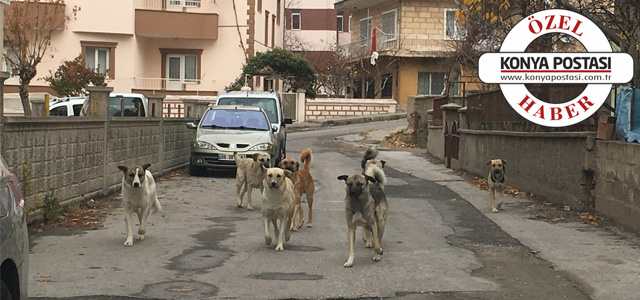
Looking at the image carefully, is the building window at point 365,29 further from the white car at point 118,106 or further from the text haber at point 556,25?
the text haber at point 556,25

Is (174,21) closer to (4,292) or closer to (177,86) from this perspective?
(177,86)

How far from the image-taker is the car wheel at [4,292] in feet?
16.7

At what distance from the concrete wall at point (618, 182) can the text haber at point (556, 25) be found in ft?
5.83

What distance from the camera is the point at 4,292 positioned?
5.17 m

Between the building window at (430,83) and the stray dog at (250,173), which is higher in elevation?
the building window at (430,83)

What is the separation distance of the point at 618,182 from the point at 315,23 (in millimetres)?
55538

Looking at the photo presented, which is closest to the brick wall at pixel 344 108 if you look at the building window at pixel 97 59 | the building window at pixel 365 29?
the building window at pixel 365 29

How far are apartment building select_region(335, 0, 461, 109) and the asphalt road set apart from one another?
1254 inches

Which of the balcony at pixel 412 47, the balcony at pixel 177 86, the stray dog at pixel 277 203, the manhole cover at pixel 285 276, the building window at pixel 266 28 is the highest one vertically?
the building window at pixel 266 28

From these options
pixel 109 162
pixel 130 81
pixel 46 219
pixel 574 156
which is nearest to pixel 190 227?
pixel 46 219

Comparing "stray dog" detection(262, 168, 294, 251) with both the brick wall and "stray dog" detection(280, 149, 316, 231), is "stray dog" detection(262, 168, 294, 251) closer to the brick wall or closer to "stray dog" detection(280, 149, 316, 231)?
"stray dog" detection(280, 149, 316, 231)

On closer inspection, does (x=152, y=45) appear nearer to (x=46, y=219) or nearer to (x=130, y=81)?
(x=130, y=81)

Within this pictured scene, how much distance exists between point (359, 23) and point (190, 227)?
40.3 meters

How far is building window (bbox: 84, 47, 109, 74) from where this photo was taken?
41.5 meters
